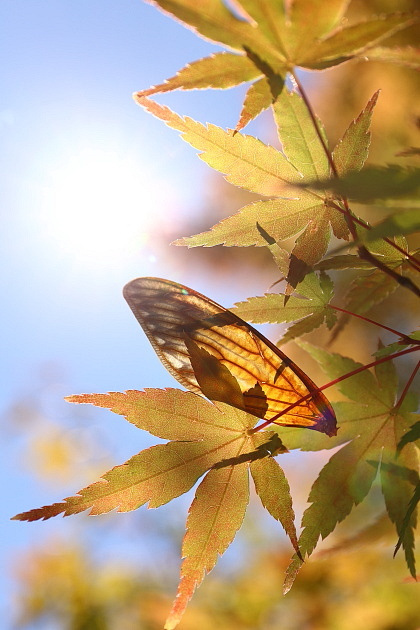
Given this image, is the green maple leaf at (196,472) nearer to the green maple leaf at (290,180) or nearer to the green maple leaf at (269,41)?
the green maple leaf at (290,180)

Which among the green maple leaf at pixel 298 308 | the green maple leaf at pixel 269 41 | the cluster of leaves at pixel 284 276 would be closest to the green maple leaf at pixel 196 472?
the cluster of leaves at pixel 284 276

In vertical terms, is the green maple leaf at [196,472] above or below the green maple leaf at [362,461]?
above

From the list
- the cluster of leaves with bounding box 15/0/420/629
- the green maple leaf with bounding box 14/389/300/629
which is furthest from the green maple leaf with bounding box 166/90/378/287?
the green maple leaf with bounding box 14/389/300/629

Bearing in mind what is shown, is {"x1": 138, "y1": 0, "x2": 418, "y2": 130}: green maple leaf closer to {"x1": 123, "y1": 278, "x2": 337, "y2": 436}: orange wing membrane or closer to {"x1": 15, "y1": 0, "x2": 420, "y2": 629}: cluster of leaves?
{"x1": 15, "y1": 0, "x2": 420, "y2": 629}: cluster of leaves

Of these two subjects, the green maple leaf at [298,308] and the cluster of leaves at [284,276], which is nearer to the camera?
the cluster of leaves at [284,276]

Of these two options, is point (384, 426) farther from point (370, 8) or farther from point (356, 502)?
point (370, 8)

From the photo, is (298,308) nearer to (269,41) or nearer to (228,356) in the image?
(228,356)
